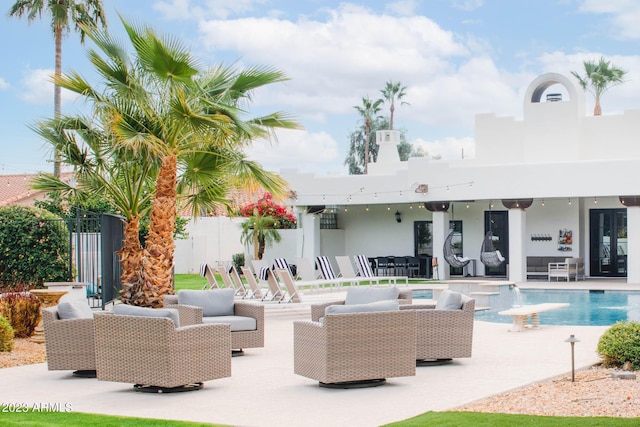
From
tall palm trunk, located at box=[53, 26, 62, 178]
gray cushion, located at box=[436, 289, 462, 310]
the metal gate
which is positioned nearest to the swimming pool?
gray cushion, located at box=[436, 289, 462, 310]

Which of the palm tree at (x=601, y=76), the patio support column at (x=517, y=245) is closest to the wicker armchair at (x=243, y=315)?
the patio support column at (x=517, y=245)

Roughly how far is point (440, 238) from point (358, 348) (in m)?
20.3

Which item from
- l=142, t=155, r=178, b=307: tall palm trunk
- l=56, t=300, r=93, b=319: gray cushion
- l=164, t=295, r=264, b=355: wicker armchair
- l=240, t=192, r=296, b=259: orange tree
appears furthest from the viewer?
l=240, t=192, r=296, b=259: orange tree

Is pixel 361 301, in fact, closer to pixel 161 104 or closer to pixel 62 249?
pixel 161 104

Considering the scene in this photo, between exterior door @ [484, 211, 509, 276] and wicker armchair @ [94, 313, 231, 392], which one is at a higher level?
exterior door @ [484, 211, 509, 276]

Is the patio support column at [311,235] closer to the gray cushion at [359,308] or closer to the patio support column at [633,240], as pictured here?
the patio support column at [633,240]

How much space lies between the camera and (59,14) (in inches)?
1057

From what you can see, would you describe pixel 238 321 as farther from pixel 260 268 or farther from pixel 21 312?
pixel 260 268

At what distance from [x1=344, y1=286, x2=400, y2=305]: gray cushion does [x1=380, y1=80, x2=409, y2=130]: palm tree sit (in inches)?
1739

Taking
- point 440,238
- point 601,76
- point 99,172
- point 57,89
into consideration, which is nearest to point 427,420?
point 99,172

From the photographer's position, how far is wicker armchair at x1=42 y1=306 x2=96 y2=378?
8984mm

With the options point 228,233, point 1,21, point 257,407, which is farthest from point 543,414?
point 228,233

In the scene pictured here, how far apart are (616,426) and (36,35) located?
90.9 ft

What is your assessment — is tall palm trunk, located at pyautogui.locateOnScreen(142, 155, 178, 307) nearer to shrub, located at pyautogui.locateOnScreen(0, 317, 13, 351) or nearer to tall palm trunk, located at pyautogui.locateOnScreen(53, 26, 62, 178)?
shrub, located at pyautogui.locateOnScreen(0, 317, 13, 351)
